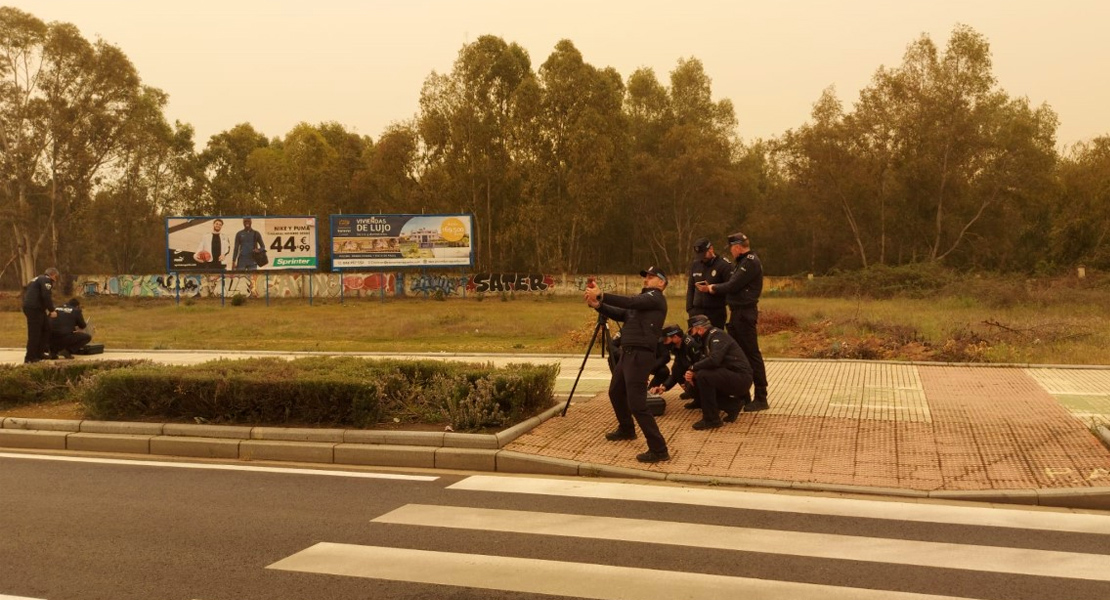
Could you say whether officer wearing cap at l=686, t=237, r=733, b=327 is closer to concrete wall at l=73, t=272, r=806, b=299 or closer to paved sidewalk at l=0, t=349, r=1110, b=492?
paved sidewalk at l=0, t=349, r=1110, b=492

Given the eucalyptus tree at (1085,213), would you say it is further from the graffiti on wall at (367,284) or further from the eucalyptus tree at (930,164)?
the graffiti on wall at (367,284)

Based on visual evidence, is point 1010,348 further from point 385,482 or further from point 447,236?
point 447,236

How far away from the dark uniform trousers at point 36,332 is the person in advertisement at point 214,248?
83.1 ft

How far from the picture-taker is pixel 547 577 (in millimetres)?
4879

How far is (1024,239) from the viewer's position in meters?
53.1

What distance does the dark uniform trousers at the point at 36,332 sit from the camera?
14711 mm

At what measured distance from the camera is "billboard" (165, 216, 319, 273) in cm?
3941

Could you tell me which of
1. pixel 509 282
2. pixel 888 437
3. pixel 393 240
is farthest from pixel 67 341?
pixel 509 282

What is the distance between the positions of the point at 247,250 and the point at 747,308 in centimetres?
3453

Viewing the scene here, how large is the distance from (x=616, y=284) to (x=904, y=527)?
4497 cm

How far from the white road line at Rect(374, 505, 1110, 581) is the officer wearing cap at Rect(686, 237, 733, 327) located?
406cm

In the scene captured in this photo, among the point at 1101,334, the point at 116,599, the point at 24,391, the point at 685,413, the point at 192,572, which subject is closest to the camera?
the point at 116,599

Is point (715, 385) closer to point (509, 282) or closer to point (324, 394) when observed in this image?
point (324, 394)

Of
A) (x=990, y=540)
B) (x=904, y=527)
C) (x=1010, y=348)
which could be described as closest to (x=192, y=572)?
(x=904, y=527)
